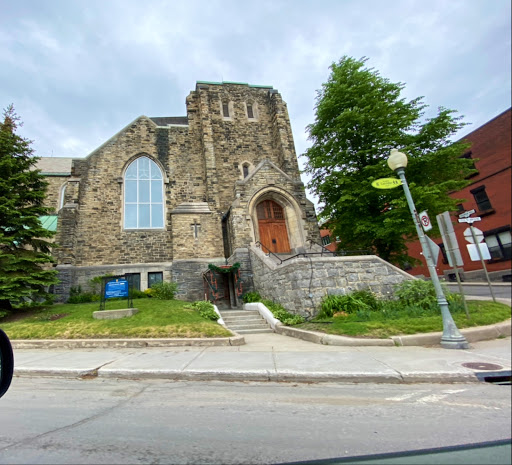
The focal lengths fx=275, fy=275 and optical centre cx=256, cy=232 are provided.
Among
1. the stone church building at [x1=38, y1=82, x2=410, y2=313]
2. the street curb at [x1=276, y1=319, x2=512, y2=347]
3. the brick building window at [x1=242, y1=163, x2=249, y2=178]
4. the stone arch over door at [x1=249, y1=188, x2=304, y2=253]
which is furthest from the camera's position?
the brick building window at [x1=242, y1=163, x2=249, y2=178]

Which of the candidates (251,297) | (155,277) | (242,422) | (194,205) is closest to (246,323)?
(251,297)

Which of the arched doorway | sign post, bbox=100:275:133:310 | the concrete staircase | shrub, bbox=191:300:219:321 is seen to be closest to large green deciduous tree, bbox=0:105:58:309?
sign post, bbox=100:275:133:310

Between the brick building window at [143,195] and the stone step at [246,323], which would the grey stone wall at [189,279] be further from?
the stone step at [246,323]

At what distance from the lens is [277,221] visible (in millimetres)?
17062

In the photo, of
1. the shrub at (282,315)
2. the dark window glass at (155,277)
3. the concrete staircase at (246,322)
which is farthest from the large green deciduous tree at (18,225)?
the shrub at (282,315)

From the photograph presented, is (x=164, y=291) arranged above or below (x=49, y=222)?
below

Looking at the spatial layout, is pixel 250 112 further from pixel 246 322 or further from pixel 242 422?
pixel 242 422

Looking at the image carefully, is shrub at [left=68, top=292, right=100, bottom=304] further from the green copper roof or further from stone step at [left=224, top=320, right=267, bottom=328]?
stone step at [left=224, top=320, right=267, bottom=328]

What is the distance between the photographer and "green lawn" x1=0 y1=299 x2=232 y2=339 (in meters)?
8.30

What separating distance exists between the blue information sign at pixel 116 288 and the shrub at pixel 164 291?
3451 mm

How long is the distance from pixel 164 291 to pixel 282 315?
6960 millimetres

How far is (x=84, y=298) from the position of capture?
14273 millimetres

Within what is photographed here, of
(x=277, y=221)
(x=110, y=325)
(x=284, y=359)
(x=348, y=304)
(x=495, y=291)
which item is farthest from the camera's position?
(x=277, y=221)

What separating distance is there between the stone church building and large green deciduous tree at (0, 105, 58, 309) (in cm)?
127
